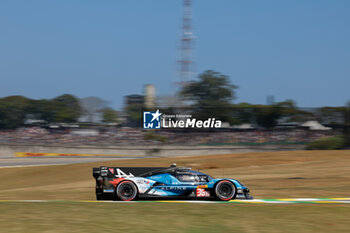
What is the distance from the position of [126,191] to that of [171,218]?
10.8 ft

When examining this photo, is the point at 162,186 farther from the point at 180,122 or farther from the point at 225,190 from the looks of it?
→ the point at 180,122

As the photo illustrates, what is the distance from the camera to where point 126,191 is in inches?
452

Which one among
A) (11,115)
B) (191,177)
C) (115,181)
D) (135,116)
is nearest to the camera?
(115,181)

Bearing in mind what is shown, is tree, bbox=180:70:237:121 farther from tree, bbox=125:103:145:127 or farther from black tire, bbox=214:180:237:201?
black tire, bbox=214:180:237:201

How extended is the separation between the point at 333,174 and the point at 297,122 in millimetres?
35119

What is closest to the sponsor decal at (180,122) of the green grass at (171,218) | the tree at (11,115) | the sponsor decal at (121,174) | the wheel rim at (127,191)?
the tree at (11,115)

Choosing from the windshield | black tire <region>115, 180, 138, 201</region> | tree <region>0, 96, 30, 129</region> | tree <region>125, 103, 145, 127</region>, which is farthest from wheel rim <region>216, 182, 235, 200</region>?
tree <region>0, 96, 30, 129</region>

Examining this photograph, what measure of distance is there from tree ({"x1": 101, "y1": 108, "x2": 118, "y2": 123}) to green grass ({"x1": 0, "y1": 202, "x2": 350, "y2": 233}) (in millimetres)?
55493

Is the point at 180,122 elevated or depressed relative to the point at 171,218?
elevated

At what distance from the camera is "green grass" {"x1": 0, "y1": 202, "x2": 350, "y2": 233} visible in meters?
7.56

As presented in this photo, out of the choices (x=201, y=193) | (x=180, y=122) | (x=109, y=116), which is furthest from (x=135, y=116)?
(x=201, y=193)

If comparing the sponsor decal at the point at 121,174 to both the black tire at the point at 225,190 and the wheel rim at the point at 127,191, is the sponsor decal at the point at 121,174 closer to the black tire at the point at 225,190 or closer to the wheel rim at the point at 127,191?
the wheel rim at the point at 127,191

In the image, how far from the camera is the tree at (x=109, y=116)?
65375mm

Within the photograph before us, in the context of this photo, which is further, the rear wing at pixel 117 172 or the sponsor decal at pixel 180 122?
the sponsor decal at pixel 180 122
